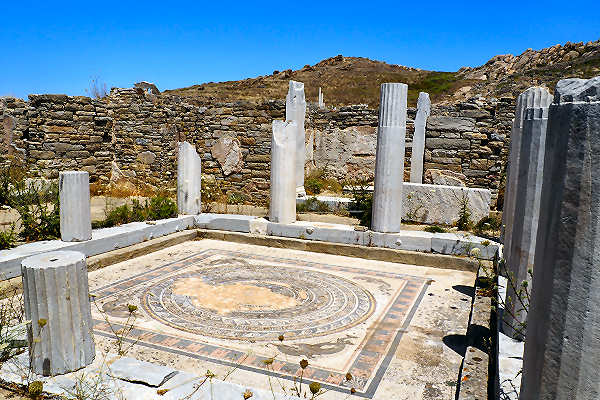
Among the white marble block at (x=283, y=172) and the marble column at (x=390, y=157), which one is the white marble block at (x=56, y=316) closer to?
the white marble block at (x=283, y=172)

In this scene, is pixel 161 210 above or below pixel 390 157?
below

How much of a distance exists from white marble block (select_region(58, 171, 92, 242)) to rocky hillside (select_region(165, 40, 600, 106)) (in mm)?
13466

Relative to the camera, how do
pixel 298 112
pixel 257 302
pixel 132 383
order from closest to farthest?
pixel 132 383
pixel 257 302
pixel 298 112

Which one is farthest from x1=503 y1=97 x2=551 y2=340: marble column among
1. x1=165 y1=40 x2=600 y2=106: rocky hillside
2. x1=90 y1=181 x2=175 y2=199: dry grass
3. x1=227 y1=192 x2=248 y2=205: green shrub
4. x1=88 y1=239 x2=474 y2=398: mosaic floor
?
x1=165 y1=40 x2=600 y2=106: rocky hillside

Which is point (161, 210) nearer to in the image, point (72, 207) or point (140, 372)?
point (72, 207)

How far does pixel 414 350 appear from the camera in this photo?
13.4 feet

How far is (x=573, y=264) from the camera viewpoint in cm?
157

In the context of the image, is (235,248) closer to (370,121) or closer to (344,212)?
(344,212)

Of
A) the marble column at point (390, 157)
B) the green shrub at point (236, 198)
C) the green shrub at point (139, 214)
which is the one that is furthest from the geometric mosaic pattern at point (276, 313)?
the green shrub at point (236, 198)

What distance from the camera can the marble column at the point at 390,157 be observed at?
7.12 metres

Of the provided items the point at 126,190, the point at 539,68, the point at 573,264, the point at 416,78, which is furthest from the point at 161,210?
the point at 416,78

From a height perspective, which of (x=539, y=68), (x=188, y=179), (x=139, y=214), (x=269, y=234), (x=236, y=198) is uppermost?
(x=539, y=68)

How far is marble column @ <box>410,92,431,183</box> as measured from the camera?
11.0 metres

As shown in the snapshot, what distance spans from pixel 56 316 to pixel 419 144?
9497mm
